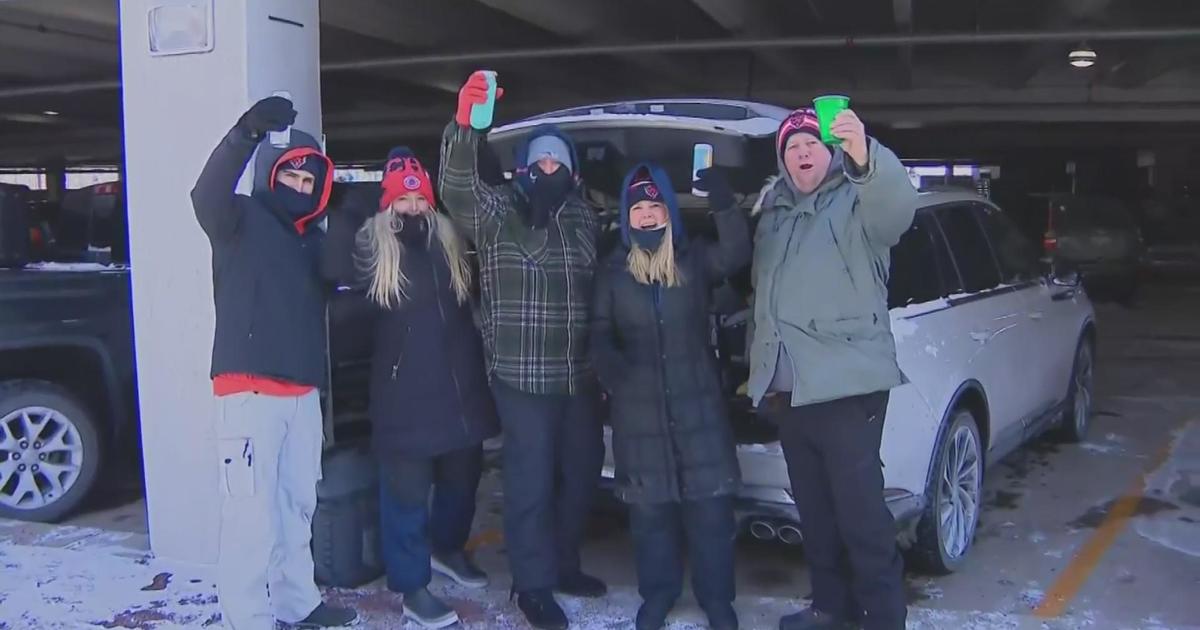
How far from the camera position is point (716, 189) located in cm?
386

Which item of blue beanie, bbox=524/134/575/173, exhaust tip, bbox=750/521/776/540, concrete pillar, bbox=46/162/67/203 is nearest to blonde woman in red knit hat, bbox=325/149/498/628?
blue beanie, bbox=524/134/575/173

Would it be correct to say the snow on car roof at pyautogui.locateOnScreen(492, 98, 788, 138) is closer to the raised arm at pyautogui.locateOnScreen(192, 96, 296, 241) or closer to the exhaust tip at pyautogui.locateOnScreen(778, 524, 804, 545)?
the raised arm at pyautogui.locateOnScreen(192, 96, 296, 241)

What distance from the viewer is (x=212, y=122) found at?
4.45 metres

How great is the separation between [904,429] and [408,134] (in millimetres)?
15925

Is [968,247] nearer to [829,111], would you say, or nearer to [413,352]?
[829,111]

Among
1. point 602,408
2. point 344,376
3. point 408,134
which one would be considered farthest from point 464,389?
point 408,134

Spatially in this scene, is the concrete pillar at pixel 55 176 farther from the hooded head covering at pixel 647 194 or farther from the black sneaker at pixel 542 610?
the hooded head covering at pixel 647 194

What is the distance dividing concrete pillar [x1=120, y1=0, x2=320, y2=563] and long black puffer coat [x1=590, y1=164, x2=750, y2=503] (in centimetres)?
164

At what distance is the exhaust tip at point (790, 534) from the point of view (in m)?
4.16

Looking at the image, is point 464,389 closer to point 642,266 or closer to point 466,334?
point 466,334

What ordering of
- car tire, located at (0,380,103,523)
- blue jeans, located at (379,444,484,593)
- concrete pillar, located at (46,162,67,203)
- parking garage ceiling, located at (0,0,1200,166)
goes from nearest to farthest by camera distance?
blue jeans, located at (379,444,484,593) < car tire, located at (0,380,103,523) < parking garage ceiling, located at (0,0,1200,166) < concrete pillar, located at (46,162,67,203)

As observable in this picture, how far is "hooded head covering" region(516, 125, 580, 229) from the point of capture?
3.94 metres

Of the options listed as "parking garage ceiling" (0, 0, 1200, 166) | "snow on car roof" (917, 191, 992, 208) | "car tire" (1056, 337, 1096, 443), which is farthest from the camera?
"parking garage ceiling" (0, 0, 1200, 166)

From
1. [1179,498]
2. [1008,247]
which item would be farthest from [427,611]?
[1179,498]
